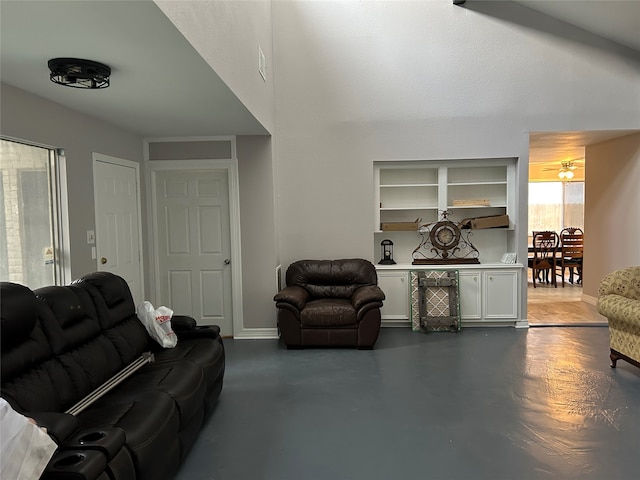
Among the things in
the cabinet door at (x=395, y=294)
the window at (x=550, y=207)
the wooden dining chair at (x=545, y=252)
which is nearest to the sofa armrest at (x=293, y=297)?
the cabinet door at (x=395, y=294)

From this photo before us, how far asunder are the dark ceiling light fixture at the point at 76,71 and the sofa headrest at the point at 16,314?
1174 mm

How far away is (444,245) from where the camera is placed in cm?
555

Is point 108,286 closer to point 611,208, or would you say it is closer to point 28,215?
point 28,215

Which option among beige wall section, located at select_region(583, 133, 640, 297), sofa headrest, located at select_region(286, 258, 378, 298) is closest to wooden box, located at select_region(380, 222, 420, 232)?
sofa headrest, located at select_region(286, 258, 378, 298)

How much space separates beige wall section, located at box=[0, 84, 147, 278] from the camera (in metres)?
2.90

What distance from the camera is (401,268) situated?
5441 mm

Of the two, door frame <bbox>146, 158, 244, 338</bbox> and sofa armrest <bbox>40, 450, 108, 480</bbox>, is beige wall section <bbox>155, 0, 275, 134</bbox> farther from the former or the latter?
sofa armrest <bbox>40, 450, 108, 480</bbox>

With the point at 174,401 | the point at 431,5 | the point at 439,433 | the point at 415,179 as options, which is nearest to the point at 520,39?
the point at 431,5

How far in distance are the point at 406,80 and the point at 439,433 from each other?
4.06m

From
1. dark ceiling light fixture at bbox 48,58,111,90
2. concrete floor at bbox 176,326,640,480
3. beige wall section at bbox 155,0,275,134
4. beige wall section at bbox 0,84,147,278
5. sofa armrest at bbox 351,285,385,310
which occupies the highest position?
beige wall section at bbox 155,0,275,134

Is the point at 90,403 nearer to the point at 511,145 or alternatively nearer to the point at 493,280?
the point at 493,280

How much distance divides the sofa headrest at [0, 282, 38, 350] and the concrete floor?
1141 millimetres

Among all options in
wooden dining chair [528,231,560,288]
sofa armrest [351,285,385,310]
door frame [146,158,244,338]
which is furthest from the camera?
wooden dining chair [528,231,560,288]

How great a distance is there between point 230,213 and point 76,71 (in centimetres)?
277
